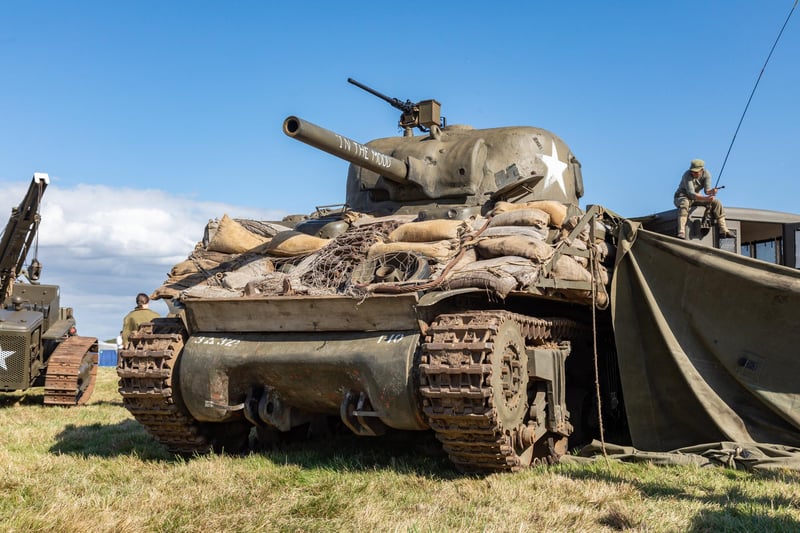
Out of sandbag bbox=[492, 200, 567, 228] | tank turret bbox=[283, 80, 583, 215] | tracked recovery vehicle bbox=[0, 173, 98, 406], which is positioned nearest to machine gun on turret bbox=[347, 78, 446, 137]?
tank turret bbox=[283, 80, 583, 215]

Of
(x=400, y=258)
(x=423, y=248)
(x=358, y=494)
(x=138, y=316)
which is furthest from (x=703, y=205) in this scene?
(x=138, y=316)

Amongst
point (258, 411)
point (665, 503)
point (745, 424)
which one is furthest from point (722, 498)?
point (258, 411)

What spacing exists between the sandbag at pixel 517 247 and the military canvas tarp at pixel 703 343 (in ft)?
5.41

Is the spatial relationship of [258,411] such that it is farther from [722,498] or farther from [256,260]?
[722,498]

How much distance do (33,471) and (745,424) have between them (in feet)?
20.4

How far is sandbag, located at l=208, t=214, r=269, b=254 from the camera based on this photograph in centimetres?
847

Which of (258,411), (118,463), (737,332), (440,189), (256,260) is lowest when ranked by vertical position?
(118,463)

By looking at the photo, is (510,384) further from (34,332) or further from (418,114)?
(34,332)

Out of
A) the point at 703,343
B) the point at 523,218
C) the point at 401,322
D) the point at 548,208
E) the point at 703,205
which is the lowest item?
the point at 703,343

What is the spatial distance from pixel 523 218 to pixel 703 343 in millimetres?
2227

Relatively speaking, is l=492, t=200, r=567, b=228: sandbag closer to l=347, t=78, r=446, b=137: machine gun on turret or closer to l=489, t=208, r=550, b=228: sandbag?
l=489, t=208, r=550, b=228: sandbag

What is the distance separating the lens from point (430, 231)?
7484 mm

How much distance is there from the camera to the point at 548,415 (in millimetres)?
7348

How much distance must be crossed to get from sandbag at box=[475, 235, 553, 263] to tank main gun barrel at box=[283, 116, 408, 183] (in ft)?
5.28
